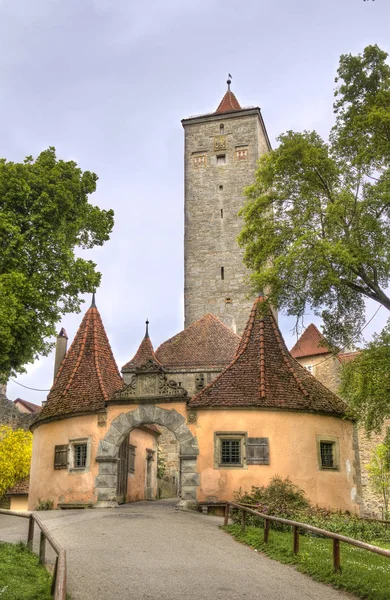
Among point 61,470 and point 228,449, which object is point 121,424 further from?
point 228,449

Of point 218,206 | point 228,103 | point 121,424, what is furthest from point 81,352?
point 228,103

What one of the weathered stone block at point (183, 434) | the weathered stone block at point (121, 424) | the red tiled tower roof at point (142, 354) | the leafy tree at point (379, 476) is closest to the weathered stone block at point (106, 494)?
the weathered stone block at point (121, 424)

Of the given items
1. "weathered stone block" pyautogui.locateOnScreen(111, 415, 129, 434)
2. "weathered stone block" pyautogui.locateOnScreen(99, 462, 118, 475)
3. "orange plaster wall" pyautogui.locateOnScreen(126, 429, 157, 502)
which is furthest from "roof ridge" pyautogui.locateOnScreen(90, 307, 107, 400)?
"orange plaster wall" pyautogui.locateOnScreen(126, 429, 157, 502)

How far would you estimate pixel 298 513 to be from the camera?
1505 cm

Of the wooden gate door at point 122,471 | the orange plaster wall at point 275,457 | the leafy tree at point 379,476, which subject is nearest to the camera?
the orange plaster wall at point 275,457

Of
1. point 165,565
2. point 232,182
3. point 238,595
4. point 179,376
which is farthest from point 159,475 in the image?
point 232,182

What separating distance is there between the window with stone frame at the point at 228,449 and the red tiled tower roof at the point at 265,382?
2.76ft

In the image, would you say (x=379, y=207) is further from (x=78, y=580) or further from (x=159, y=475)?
(x=159, y=475)

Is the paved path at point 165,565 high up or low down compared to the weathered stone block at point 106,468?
down

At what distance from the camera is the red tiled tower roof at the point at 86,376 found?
63.7 ft

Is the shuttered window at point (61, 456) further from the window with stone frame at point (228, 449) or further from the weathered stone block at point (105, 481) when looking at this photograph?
the window with stone frame at point (228, 449)

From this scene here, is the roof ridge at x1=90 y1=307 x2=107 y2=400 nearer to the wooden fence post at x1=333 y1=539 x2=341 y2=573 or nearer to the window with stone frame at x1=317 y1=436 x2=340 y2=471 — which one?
the window with stone frame at x1=317 y1=436 x2=340 y2=471

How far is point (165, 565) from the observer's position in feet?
31.9

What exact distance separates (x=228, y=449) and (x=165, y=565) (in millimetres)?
8178
